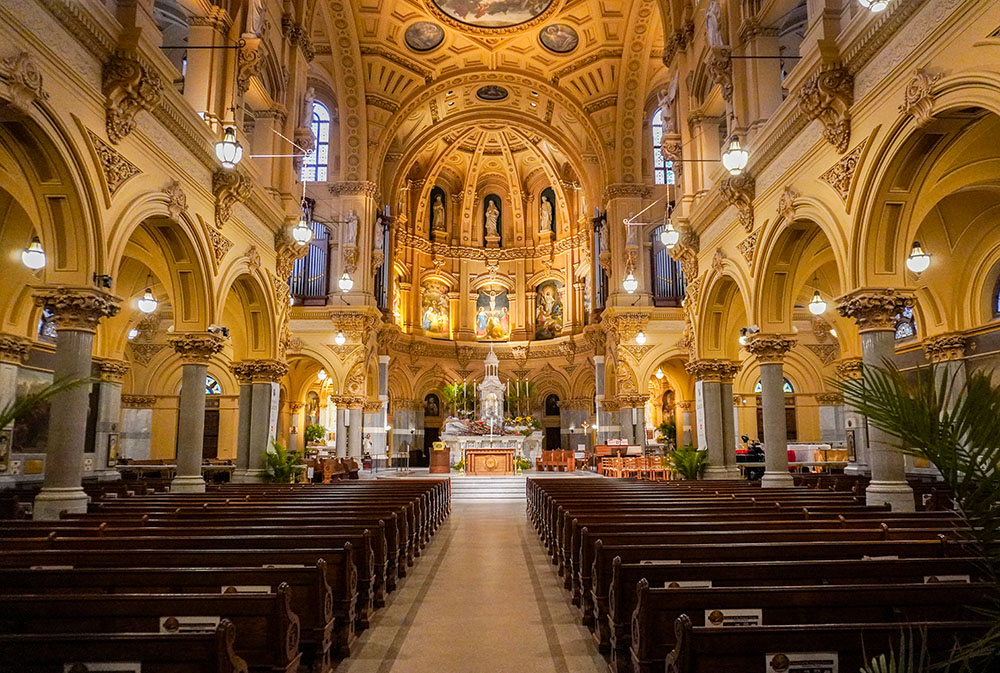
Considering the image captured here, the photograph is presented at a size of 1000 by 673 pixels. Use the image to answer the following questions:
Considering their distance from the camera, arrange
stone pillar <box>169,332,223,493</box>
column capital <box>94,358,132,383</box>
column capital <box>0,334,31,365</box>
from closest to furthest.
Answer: stone pillar <box>169,332,223,493</box> → column capital <box>0,334,31,365</box> → column capital <box>94,358,132,383</box>

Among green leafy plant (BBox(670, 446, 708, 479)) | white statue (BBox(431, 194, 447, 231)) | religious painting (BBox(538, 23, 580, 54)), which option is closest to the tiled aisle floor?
green leafy plant (BBox(670, 446, 708, 479))

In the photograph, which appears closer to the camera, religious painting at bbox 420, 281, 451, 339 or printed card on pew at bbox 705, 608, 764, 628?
printed card on pew at bbox 705, 608, 764, 628

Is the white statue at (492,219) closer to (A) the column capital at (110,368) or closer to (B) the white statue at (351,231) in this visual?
(B) the white statue at (351,231)

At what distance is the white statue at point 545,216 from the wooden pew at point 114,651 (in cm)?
3792

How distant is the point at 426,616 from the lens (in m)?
6.77

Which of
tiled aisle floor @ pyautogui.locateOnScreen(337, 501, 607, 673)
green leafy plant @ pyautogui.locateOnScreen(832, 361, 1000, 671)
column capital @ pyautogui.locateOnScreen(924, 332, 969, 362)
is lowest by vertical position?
tiled aisle floor @ pyautogui.locateOnScreen(337, 501, 607, 673)

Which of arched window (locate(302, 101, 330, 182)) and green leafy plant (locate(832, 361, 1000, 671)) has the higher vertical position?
arched window (locate(302, 101, 330, 182))

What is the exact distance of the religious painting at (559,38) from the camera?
28406mm

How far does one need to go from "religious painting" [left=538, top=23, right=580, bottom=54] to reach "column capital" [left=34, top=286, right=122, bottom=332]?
925 inches

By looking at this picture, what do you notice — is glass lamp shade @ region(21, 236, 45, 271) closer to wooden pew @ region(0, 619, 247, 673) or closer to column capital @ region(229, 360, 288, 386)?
column capital @ region(229, 360, 288, 386)

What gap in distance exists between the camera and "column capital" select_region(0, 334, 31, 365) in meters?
15.0

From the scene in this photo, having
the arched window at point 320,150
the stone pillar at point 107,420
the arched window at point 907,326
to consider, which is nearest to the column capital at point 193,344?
the stone pillar at point 107,420

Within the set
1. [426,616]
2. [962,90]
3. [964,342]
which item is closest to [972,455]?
[426,616]

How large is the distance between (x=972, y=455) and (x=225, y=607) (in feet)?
11.5
